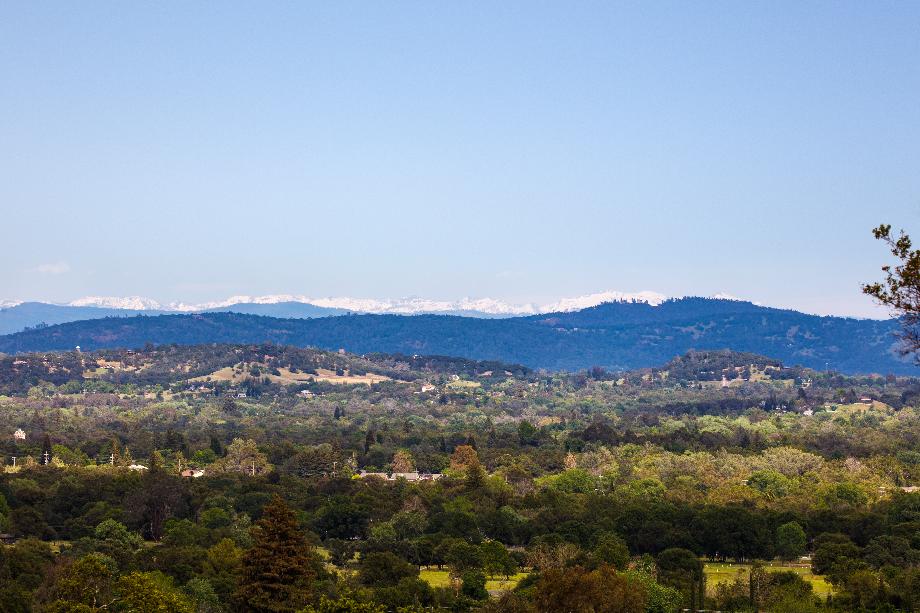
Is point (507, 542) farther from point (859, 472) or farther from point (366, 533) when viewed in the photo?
point (859, 472)

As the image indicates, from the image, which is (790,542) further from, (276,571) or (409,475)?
(409,475)

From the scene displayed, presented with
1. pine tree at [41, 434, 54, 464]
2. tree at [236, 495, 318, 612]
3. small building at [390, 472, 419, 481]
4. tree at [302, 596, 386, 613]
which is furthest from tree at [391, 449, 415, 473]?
tree at [302, 596, 386, 613]

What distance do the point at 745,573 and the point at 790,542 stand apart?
35.8 ft

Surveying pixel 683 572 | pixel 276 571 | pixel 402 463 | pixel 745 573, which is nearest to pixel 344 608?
pixel 276 571

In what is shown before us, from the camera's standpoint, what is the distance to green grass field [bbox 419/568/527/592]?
76.8 meters

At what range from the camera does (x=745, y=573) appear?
257 feet

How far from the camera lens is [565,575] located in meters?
59.0

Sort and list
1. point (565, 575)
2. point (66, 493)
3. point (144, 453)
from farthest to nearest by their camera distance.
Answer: point (144, 453) → point (66, 493) → point (565, 575)

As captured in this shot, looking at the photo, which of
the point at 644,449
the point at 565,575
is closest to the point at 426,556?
the point at 565,575

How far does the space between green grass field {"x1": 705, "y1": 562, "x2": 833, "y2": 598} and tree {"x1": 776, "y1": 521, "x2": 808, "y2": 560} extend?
1.14m

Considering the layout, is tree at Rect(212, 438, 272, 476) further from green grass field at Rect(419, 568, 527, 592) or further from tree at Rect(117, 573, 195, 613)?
tree at Rect(117, 573, 195, 613)

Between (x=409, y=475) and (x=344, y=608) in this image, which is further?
(x=409, y=475)

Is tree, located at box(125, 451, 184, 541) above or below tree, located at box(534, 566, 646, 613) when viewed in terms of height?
below

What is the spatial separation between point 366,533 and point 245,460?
47.7 m
